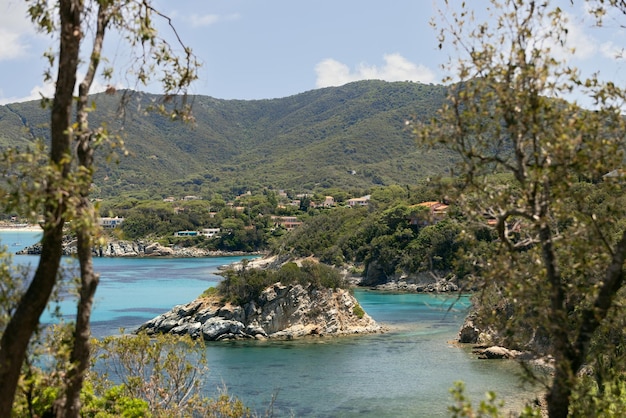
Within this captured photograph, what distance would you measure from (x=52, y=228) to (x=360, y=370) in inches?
1074

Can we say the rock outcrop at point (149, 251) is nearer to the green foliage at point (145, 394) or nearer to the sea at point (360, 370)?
the sea at point (360, 370)

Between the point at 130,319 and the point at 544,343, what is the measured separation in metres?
27.3

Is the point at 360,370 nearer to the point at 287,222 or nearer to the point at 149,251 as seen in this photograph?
the point at 149,251

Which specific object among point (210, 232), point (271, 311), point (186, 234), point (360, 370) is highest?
point (210, 232)

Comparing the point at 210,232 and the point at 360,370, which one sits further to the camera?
the point at 210,232

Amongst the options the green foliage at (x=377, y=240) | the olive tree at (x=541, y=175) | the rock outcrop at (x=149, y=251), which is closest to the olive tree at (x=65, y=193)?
the olive tree at (x=541, y=175)

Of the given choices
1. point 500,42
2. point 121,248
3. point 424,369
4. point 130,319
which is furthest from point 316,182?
point 500,42

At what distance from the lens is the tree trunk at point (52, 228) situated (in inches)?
172

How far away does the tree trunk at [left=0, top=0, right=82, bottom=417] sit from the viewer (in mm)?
4379

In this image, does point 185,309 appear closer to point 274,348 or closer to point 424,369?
point 274,348

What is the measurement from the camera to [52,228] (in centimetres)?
443

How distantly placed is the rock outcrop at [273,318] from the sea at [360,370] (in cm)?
135

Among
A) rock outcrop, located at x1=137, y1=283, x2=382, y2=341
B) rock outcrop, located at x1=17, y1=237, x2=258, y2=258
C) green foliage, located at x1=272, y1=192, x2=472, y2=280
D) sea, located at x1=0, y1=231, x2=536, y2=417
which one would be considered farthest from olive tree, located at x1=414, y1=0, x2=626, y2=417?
rock outcrop, located at x1=17, y1=237, x2=258, y2=258

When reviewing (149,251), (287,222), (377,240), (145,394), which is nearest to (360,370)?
(145,394)
